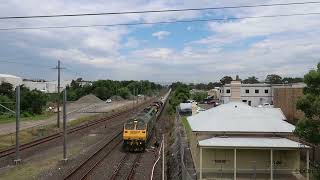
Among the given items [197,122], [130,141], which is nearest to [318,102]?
[197,122]

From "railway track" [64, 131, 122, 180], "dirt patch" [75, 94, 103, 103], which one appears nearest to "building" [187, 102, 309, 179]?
"railway track" [64, 131, 122, 180]

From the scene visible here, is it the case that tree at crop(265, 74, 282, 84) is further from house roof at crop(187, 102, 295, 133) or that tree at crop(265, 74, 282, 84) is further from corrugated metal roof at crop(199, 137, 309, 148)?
corrugated metal roof at crop(199, 137, 309, 148)

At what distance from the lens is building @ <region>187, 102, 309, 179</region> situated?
934 inches

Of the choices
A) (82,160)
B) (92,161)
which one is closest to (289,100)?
(92,161)

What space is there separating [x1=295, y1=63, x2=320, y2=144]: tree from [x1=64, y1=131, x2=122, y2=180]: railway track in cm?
1332

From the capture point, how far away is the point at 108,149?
39.8m

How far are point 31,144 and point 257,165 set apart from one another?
2520 cm

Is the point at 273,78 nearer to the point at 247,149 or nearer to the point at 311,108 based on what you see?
the point at 247,149

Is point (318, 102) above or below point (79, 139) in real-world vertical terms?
above

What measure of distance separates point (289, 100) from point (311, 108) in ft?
119

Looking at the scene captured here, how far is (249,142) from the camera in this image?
2417cm

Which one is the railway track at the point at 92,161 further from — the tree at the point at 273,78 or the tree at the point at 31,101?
the tree at the point at 273,78

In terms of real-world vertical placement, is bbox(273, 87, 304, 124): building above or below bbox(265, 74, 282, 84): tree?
below

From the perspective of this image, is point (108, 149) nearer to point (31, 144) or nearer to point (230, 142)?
point (31, 144)
